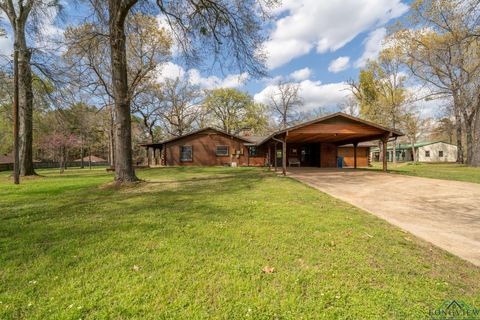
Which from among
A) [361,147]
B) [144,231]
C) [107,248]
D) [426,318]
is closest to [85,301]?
[107,248]

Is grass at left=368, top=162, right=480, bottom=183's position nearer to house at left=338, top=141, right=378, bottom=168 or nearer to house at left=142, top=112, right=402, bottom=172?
house at left=142, top=112, right=402, bottom=172

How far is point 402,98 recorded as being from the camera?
105 feet

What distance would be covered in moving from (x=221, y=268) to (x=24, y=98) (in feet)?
52.7

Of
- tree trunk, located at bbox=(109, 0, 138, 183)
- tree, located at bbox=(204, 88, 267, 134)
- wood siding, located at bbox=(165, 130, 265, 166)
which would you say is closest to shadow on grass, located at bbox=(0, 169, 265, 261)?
tree trunk, located at bbox=(109, 0, 138, 183)

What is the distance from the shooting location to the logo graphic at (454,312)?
192 cm

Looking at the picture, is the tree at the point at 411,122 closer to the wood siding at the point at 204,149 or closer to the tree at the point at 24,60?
the wood siding at the point at 204,149

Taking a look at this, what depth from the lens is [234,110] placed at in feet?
136

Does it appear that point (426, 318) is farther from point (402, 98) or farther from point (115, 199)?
point (402, 98)

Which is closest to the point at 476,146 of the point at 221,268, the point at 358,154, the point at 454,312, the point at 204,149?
the point at 358,154

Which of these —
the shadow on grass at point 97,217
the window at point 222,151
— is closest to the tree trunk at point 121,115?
the shadow on grass at point 97,217

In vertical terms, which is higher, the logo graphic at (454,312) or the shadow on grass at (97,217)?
the shadow on grass at (97,217)

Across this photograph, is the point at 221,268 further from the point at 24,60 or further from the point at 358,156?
the point at 358,156

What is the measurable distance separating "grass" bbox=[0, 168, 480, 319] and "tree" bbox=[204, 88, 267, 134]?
37.0m

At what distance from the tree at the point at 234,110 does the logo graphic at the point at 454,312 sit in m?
39.2
